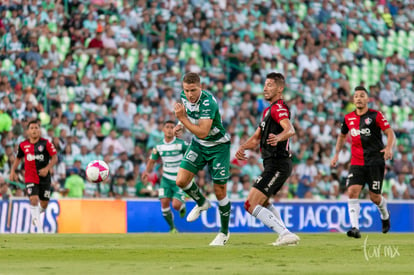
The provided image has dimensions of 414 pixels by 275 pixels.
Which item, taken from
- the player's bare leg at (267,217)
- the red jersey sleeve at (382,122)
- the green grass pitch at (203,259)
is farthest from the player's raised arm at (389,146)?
the player's bare leg at (267,217)

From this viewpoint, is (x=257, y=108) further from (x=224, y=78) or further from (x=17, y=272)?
(x=17, y=272)

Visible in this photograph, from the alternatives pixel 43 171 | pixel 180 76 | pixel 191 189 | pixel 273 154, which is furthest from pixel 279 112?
pixel 180 76

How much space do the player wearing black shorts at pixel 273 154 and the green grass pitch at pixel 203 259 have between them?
0.37 metres

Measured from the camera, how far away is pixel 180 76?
2741 cm

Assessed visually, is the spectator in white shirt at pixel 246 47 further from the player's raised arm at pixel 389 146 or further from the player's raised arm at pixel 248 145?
the player's raised arm at pixel 248 145

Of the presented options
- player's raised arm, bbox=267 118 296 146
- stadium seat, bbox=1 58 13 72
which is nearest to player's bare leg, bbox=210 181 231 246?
player's raised arm, bbox=267 118 296 146

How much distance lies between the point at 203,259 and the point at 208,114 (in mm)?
2682

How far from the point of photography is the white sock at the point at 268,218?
1219 cm

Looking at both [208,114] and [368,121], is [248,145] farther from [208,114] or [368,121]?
[368,121]

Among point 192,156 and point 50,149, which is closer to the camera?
point 192,156

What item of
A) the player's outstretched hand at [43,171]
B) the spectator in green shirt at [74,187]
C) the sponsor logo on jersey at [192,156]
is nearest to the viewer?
the sponsor logo on jersey at [192,156]

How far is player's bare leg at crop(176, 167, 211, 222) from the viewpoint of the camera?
1320 centimetres

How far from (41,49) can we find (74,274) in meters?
17.9

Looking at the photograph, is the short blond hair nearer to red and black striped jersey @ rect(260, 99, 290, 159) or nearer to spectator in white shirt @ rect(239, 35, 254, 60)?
red and black striped jersey @ rect(260, 99, 290, 159)
